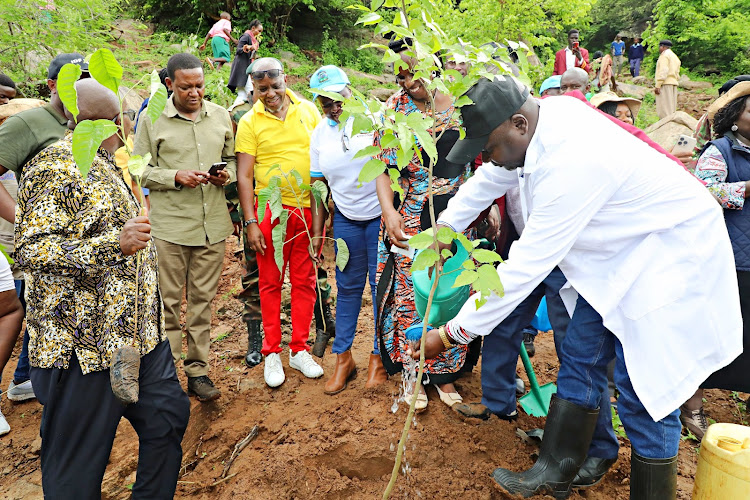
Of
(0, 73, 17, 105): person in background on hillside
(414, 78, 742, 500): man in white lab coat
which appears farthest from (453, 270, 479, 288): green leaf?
(0, 73, 17, 105): person in background on hillside

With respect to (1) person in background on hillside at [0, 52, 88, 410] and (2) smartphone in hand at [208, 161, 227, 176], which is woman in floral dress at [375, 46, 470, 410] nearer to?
(2) smartphone in hand at [208, 161, 227, 176]

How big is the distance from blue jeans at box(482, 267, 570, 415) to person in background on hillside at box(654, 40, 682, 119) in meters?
10.4

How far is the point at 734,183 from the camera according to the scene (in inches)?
102

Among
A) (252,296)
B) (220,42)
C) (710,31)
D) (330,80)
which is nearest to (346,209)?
(330,80)

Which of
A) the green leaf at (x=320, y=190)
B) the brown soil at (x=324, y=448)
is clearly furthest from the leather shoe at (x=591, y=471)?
the green leaf at (x=320, y=190)

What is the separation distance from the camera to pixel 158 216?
10.1 feet

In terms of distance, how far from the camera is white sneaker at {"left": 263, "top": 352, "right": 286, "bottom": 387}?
3320mm

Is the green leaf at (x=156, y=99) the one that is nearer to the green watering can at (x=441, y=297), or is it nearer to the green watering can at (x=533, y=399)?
the green watering can at (x=441, y=297)

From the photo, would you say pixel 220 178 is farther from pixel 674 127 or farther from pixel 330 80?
pixel 674 127

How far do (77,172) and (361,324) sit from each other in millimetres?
2968

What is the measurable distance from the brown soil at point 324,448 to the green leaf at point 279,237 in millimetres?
866

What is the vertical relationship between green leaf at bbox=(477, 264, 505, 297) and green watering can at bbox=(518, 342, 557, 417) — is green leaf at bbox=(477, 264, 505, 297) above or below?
above

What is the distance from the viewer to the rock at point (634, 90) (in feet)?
46.1

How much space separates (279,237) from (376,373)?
3.57ft
